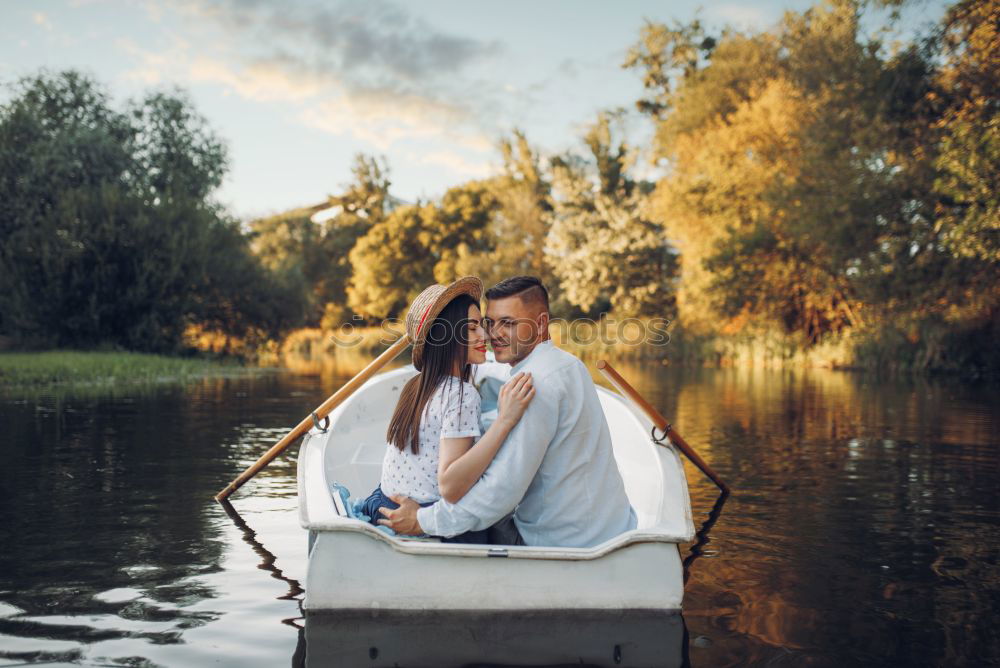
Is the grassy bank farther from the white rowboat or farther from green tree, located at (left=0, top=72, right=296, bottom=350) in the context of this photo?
the white rowboat

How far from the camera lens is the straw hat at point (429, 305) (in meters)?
3.86

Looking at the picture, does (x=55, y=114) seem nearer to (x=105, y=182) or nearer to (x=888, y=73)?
(x=105, y=182)

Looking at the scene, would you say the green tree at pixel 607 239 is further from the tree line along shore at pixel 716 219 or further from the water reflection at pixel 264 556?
the water reflection at pixel 264 556

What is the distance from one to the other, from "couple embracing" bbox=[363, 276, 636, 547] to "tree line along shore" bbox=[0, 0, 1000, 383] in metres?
15.2

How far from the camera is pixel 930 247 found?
20.9 meters

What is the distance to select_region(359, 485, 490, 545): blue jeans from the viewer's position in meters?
4.11

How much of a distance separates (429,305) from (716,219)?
27683 mm

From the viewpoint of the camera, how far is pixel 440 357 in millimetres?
3996

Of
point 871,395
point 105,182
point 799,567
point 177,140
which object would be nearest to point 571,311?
point 177,140

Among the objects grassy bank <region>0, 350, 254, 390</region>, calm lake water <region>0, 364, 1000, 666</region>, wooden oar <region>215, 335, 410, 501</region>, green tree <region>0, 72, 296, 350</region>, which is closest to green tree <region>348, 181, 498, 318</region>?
green tree <region>0, 72, 296, 350</region>

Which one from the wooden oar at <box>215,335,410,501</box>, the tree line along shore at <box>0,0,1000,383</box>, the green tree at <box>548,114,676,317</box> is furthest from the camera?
the green tree at <box>548,114,676,317</box>

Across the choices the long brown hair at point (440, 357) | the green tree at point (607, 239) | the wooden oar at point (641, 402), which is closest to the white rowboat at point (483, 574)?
the long brown hair at point (440, 357)

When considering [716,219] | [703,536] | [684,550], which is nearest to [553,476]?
[684,550]

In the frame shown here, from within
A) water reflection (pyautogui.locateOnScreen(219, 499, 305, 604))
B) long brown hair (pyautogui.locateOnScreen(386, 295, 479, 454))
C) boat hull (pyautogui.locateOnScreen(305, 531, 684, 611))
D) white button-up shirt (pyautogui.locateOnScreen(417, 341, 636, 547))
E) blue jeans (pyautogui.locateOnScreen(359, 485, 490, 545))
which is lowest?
water reflection (pyautogui.locateOnScreen(219, 499, 305, 604))
